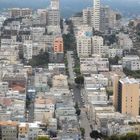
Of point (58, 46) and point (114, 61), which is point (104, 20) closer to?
point (58, 46)

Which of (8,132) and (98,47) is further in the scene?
(98,47)

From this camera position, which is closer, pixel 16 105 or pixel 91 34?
pixel 16 105

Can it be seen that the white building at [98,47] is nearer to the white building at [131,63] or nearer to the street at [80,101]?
the street at [80,101]

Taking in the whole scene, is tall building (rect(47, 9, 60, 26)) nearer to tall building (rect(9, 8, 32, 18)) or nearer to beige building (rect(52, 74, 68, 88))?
tall building (rect(9, 8, 32, 18))

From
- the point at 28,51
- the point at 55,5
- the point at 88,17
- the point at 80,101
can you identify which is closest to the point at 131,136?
the point at 80,101

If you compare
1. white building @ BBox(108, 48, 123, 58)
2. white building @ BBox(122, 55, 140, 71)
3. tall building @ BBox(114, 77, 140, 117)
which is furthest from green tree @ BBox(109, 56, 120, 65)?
tall building @ BBox(114, 77, 140, 117)

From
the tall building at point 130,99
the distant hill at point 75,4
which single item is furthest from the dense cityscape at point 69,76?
the distant hill at point 75,4

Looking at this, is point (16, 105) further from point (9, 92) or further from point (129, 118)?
point (129, 118)

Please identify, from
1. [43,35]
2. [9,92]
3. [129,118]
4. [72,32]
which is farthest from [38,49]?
[129,118]
